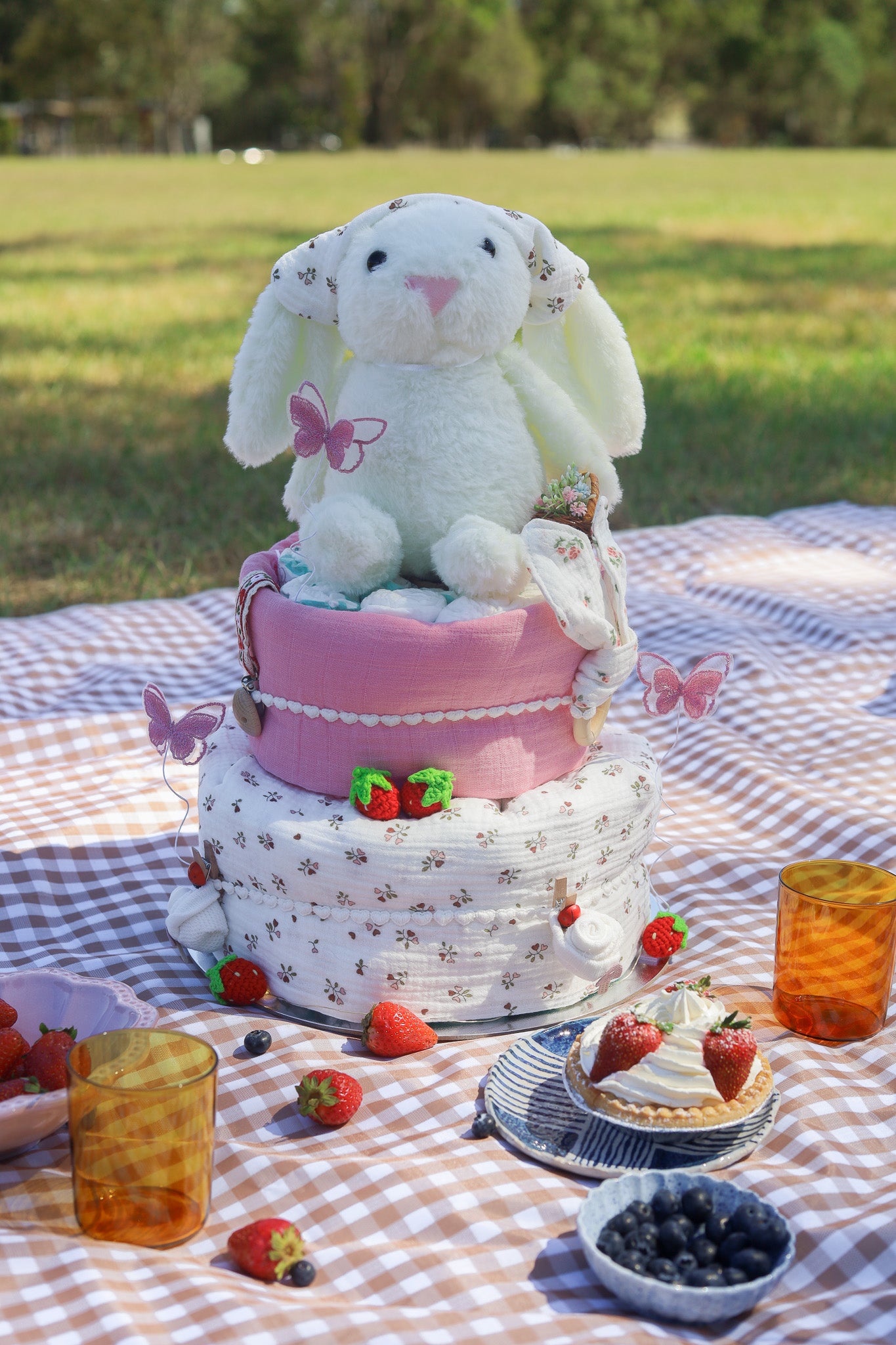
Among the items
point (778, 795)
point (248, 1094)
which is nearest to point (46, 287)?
point (778, 795)

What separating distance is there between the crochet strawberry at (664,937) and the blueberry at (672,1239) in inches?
27.4

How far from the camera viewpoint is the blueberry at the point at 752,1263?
1.24 m

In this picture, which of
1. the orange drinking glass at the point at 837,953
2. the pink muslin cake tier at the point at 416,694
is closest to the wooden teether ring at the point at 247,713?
the pink muslin cake tier at the point at 416,694

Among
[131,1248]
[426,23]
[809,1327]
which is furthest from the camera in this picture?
[426,23]

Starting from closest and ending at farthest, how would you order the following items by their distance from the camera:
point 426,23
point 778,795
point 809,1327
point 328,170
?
point 809,1327 → point 778,795 → point 328,170 → point 426,23

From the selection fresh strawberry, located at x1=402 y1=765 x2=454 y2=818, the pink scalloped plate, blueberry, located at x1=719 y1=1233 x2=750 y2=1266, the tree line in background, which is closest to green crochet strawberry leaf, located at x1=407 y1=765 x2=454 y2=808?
fresh strawberry, located at x1=402 y1=765 x2=454 y2=818

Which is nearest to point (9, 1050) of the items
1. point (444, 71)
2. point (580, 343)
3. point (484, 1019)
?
point (484, 1019)

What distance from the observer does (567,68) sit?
38.3 metres

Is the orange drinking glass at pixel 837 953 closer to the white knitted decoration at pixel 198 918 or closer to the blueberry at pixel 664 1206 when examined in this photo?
the blueberry at pixel 664 1206

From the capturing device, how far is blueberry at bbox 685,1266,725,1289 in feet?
4.06

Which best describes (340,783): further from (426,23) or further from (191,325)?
(426,23)

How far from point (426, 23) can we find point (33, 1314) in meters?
40.3

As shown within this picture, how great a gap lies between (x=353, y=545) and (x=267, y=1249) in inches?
33.6

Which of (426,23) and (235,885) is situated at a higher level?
(426,23)
